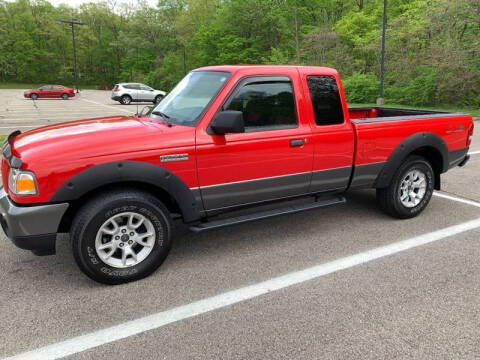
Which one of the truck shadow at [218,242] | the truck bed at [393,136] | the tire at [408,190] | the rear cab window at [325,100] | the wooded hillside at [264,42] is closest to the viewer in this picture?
the truck shadow at [218,242]

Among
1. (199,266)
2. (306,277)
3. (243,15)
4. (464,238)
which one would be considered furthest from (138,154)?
(243,15)

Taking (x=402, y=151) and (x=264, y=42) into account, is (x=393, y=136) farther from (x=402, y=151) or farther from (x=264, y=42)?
(x=264, y=42)

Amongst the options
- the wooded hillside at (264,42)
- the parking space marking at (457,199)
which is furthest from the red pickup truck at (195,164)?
the wooded hillside at (264,42)

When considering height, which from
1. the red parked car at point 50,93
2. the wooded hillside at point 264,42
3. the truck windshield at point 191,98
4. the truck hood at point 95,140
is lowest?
the truck hood at point 95,140

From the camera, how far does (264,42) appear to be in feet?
144

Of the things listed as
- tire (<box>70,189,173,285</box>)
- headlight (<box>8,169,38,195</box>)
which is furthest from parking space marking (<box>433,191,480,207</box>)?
headlight (<box>8,169,38,195</box>)

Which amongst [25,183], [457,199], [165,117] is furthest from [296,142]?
[457,199]

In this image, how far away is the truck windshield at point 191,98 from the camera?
143 inches

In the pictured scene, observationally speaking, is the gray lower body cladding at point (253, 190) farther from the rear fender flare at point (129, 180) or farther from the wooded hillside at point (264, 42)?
the wooded hillside at point (264, 42)

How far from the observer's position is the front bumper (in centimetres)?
291

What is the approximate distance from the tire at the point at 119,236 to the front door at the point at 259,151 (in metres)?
0.52

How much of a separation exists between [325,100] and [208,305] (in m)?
2.47

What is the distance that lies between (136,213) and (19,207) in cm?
88

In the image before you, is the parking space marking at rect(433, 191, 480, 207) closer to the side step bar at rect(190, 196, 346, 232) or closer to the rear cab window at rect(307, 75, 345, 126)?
the side step bar at rect(190, 196, 346, 232)
